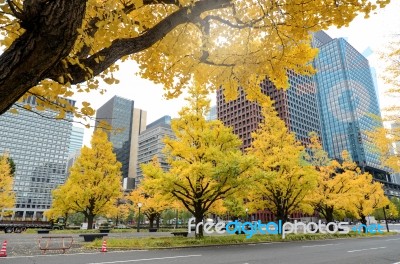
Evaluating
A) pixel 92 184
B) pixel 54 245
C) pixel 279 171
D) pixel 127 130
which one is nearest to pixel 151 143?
pixel 127 130

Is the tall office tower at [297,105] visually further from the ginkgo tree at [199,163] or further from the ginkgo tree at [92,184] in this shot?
the ginkgo tree at [199,163]

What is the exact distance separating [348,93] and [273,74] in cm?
13885

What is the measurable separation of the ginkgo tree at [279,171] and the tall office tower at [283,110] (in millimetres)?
67331

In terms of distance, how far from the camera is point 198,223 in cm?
1683

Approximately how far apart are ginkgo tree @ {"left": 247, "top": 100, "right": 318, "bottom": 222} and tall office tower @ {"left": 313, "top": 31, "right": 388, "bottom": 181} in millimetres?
109686

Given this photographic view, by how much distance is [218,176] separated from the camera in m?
15.3

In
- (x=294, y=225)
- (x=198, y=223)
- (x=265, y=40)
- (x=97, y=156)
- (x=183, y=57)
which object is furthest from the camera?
(x=97, y=156)

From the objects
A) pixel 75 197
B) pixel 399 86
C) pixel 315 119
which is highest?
pixel 315 119

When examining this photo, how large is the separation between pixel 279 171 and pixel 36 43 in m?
20.2

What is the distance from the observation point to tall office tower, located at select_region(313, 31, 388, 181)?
120 m

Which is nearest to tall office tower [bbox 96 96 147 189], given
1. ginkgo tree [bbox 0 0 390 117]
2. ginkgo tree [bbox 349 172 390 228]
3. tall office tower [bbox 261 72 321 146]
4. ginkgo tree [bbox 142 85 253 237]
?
tall office tower [bbox 261 72 321 146]

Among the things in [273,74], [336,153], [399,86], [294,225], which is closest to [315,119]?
[336,153]

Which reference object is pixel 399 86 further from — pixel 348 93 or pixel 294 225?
pixel 348 93

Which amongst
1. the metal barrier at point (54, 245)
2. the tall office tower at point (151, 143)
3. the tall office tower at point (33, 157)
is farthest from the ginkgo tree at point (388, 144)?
the tall office tower at point (33, 157)
